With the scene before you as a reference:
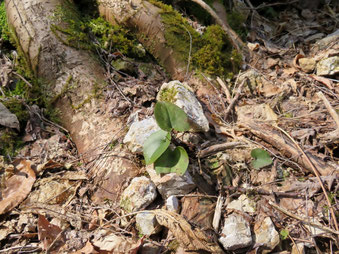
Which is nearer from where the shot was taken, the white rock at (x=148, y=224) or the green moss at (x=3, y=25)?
the white rock at (x=148, y=224)

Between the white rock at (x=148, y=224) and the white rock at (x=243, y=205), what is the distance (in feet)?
1.51

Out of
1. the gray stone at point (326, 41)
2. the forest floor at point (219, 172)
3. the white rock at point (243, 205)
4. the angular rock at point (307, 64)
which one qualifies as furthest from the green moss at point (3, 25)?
the gray stone at point (326, 41)

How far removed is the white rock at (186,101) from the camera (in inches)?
70.7

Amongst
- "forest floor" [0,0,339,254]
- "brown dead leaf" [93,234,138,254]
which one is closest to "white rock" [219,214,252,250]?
"forest floor" [0,0,339,254]

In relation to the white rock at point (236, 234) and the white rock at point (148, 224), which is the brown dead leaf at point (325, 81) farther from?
the white rock at point (148, 224)

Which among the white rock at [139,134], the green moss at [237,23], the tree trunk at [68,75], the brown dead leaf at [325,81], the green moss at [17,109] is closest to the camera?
the white rock at [139,134]

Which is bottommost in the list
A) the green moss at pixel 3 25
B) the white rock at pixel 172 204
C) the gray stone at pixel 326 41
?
the gray stone at pixel 326 41

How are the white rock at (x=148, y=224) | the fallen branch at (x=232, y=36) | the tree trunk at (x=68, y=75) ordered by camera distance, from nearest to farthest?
1. the white rock at (x=148, y=224)
2. the tree trunk at (x=68, y=75)
3. the fallen branch at (x=232, y=36)

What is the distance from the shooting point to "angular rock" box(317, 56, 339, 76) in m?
2.32

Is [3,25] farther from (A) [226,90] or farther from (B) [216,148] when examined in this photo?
(B) [216,148]

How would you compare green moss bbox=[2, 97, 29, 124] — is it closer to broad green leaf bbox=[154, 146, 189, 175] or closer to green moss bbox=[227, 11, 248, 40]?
broad green leaf bbox=[154, 146, 189, 175]

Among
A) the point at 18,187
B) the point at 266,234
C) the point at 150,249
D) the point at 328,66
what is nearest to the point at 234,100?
the point at 328,66

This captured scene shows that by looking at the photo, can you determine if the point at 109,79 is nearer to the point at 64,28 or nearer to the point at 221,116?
the point at 64,28

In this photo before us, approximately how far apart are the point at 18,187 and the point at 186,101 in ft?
4.08
